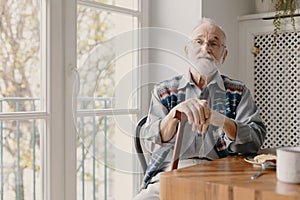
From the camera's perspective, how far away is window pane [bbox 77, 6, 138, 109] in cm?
157

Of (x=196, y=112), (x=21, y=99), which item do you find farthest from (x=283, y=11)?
(x=21, y=99)

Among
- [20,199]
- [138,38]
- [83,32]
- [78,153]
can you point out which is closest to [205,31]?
[138,38]

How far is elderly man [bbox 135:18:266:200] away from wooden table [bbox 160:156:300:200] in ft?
1.06

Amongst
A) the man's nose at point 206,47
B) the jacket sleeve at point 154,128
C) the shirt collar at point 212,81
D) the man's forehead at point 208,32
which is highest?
the man's forehead at point 208,32

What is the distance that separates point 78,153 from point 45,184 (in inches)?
9.8

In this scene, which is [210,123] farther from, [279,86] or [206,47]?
[279,86]

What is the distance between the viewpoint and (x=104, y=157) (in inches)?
62.4

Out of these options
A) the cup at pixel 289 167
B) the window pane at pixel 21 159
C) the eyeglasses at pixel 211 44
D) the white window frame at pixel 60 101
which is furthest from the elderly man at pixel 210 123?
the window pane at pixel 21 159

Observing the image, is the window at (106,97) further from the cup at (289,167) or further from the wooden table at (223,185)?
the cup at (289,167)

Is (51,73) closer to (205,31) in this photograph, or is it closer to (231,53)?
(205,31)

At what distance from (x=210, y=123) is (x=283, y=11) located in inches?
50.7

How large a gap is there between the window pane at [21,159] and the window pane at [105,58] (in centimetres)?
32

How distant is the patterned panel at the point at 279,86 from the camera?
2.64 m

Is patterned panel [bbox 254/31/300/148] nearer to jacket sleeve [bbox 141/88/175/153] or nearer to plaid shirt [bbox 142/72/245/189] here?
plaid shirt [bbox 142/72/245/189]
